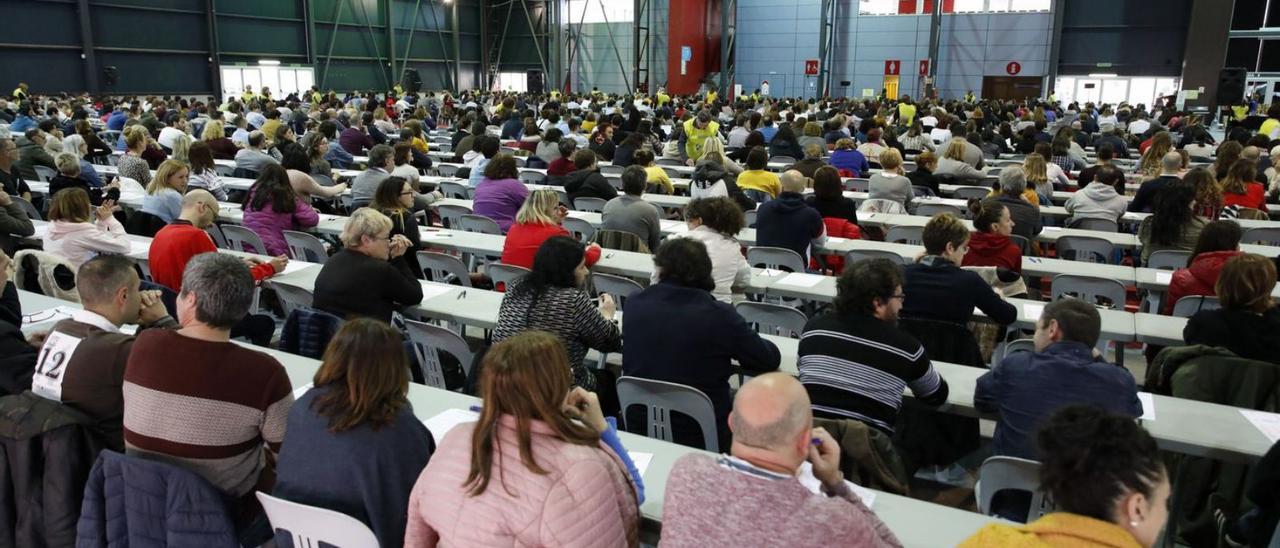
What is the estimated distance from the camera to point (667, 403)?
2.99 m

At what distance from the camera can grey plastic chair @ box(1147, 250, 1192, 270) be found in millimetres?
5361

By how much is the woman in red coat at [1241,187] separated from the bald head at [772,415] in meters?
6.85

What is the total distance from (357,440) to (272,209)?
4284 mm

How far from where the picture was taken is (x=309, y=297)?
428cm

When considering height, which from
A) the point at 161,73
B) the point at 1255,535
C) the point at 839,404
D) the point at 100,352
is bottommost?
the point at 1255,535

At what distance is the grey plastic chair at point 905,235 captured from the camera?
6258 mm

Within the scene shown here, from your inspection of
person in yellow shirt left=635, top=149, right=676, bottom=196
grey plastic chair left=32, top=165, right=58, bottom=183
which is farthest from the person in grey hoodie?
grey plastic chair left=32, top=165, right=58, bottom=183

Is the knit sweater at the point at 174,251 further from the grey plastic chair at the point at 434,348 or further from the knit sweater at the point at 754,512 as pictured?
the knit sweater at the point at 754,512

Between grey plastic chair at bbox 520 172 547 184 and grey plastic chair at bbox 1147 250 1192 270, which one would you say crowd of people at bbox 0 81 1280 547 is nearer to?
grey plastic chair at bbox 1147 250 1192 270

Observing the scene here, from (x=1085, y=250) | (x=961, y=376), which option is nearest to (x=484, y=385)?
(x=961, y=376)

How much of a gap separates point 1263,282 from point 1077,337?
43.5 inches

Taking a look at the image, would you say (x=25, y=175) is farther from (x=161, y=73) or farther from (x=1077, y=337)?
(x=161, y=73)

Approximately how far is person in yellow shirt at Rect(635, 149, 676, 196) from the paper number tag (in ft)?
19.0

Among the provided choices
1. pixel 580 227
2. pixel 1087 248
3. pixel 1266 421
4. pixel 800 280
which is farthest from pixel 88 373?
pixel 1087 248
